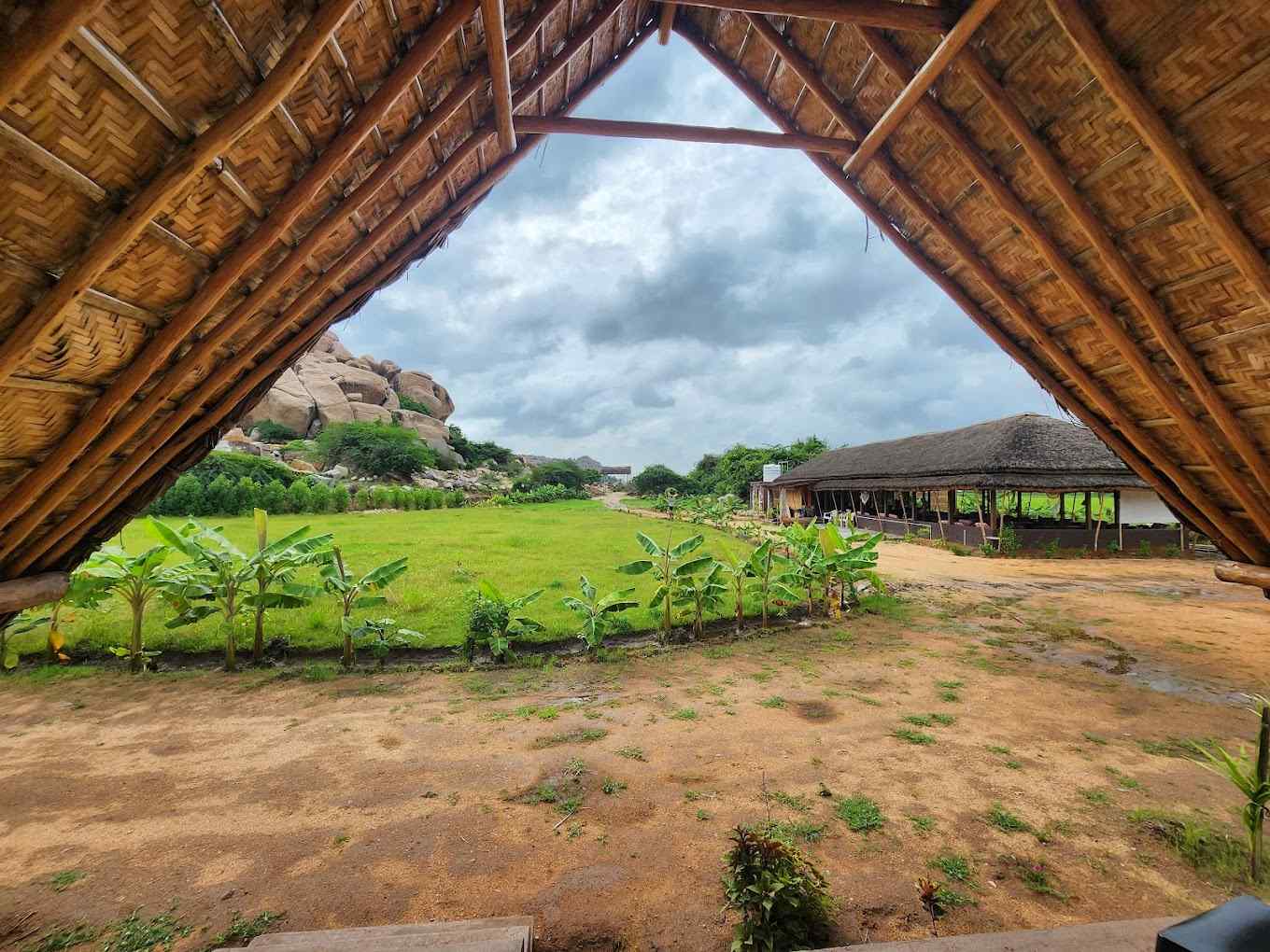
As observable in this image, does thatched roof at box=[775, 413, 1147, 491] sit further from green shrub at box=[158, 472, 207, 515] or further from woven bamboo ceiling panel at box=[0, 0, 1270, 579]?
green shrub at box=[158, 472, 207, 515]

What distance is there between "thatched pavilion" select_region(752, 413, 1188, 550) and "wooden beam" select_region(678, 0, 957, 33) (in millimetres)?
15915

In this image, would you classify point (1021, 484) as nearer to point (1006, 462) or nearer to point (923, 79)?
point (1006, 462)

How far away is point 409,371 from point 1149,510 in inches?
2275

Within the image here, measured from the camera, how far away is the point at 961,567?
14.2m

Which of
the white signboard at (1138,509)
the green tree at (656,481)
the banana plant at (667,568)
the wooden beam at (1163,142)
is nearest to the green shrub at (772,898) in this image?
the wooden beam at (1163,142)

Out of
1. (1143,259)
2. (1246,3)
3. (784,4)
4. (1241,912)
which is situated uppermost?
(784,4)

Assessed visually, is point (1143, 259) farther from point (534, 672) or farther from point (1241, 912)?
point (534, 672)

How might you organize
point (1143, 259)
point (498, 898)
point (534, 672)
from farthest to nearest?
point (534, 672), point (1143, 259), point (498, 898)

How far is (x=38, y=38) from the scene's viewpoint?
1.48m

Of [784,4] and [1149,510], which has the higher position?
[784,4]

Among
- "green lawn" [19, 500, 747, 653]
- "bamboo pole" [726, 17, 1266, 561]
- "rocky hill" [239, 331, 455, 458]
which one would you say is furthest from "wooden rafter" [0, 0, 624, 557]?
"rocky hill" [239, 331, 455, 458]

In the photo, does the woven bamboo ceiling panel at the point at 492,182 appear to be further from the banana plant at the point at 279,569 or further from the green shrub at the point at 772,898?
the green shrub at the point at 772,898

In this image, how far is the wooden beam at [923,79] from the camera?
2660mm

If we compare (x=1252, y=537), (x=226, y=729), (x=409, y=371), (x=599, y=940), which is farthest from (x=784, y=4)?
(x=409, y=371)
